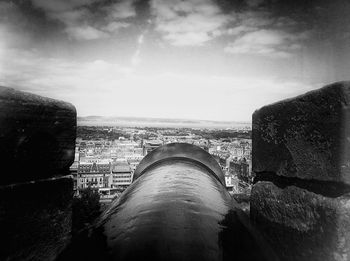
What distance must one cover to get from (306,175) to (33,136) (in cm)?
161

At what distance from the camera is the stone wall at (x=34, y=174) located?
1576 millimetres

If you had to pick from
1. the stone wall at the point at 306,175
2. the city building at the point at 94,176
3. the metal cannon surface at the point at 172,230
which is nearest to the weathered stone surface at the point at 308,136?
the stone wall at the point at 306,175

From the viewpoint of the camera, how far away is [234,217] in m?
1.23

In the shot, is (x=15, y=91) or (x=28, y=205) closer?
(x=15, y=91)

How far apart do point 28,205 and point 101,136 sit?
12734 cm

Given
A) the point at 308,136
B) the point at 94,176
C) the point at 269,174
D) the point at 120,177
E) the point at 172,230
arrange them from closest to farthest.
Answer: the point at 172,230 < the point at 308,136 < the point at 269,174 < the point at 120,177 < the point at 94,176

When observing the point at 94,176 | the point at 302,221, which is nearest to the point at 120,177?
the point at 94,176

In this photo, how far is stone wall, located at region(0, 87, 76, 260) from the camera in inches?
62.1

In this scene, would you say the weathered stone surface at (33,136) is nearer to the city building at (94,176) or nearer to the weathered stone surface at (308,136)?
the weathered stone surface at (308,136)

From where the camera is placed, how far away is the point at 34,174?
181cm

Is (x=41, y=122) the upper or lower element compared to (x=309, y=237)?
upper

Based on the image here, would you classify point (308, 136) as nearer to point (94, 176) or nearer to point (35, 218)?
point (35, 218)

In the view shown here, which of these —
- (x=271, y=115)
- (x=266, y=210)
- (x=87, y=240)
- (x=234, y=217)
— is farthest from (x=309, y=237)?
(x=87, y=240)

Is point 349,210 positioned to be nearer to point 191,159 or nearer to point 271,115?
point 271,115
